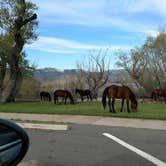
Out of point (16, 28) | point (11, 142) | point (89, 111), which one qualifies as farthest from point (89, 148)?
point (16, 28)

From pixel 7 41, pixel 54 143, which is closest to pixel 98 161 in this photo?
pixel 54 143

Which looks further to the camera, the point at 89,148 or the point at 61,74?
the point at 61,74

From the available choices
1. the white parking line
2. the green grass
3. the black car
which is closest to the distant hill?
the green grass

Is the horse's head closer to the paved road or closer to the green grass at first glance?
the green grass

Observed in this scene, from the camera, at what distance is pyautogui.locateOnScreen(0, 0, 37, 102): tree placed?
39.2 m

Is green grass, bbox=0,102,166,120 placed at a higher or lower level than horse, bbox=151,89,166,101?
lower

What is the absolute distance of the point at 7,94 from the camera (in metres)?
41.3

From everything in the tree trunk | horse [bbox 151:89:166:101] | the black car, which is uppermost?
the tree trunk

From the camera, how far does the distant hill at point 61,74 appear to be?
73.6 m

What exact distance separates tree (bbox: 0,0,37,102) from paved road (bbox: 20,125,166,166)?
26.3 meters

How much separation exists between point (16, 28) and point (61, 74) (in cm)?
5138

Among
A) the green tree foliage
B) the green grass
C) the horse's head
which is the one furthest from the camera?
the green tree foliage

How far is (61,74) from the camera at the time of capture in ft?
297

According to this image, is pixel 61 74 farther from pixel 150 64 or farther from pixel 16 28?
pixel 16 28
